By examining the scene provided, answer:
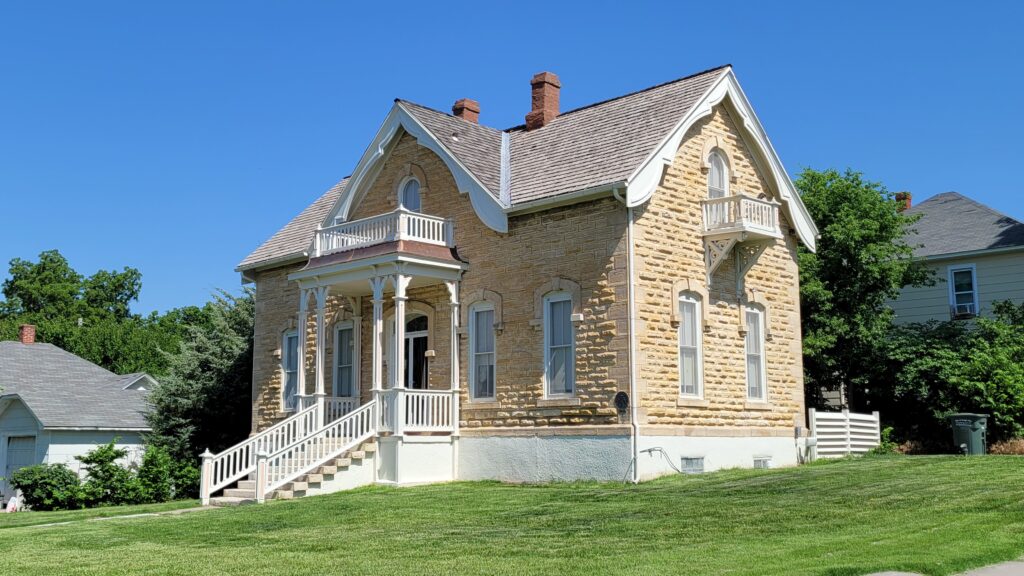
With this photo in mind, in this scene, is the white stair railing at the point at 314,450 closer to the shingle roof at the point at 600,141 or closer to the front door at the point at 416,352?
Result: the front door at the point at 416,352

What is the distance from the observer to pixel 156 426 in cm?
3102

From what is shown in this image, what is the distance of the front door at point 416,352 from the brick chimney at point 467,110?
6.33 meters

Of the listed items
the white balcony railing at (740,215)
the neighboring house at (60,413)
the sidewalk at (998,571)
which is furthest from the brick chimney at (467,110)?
the sidewalk at (998,571)

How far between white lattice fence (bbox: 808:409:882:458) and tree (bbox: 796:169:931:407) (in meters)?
3.03

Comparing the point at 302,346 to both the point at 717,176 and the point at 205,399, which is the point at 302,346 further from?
the point at 717,176

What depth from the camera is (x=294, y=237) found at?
29312 millimetres

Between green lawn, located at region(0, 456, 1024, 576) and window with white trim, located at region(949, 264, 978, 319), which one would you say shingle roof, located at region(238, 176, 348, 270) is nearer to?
green lawn, located at region(0, 456, 1024, 576)

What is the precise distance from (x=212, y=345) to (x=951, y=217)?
81.2ft

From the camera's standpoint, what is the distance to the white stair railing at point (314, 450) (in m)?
20.6

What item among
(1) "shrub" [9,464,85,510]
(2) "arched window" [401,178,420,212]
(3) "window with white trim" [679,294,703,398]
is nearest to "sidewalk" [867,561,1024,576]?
(3) "window with white trim" [679,294,703,398]

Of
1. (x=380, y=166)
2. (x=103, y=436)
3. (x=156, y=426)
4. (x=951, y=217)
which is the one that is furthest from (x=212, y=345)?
(x=951, y=217)

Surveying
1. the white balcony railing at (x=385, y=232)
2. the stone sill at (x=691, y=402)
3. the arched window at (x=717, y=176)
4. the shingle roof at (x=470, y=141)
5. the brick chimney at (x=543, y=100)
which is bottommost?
the stone sill at (x=691, y=402)

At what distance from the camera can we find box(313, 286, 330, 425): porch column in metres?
24.3

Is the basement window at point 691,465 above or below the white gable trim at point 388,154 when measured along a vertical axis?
below
